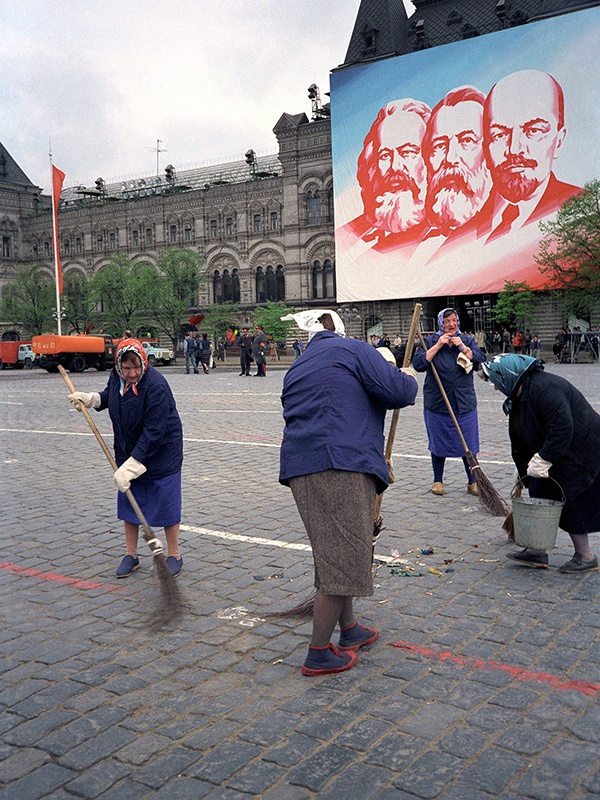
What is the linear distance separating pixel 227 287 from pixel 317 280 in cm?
934

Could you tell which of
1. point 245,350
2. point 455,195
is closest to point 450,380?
point 245,350

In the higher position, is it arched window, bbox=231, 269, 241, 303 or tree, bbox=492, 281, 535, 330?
arched window, bbox=231, 269, 241, 303

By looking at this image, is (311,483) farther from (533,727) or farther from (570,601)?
Result: (570,601)

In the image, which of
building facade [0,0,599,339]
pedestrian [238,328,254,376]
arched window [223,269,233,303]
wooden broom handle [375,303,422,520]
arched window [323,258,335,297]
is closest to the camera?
wooden broom handle [375,303,422,520]

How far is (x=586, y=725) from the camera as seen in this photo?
3.27m

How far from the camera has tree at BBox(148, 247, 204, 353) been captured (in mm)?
56156

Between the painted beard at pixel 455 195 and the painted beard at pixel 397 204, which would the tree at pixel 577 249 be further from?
the painted beard at pixel 397 204

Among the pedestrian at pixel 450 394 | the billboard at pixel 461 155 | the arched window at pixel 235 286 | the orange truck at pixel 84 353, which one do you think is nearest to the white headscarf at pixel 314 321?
the pedestrian at pixel 450 394

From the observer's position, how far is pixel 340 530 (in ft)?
12.2

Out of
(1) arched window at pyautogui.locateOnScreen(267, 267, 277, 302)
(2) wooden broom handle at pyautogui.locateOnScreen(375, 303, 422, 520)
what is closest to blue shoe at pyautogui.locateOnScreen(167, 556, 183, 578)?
(2) wooden broom handle at pyautogui.locateOnScreen(375, 303, 422, 520)

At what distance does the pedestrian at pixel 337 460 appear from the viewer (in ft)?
12.2

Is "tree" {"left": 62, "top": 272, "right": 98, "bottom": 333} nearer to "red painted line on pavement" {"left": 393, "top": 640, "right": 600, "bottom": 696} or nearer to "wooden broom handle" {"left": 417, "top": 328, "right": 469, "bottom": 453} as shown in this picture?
"wooden broom handle" {"left": 417, "top": 328, "right": 469, "bottom": 453}

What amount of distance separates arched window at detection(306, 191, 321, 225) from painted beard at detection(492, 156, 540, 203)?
16.8 m

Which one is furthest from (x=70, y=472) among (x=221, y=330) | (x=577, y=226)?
(x=221, y=330)
